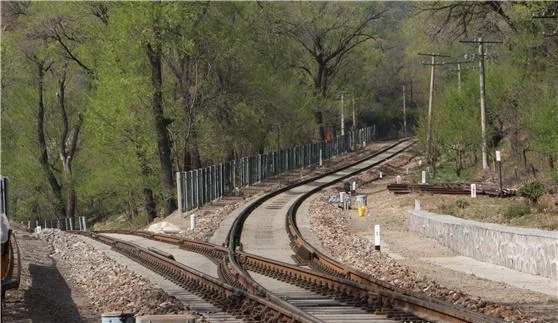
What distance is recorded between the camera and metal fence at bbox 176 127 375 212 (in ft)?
174

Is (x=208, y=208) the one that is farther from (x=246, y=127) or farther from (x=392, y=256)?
(x=392, y=256)

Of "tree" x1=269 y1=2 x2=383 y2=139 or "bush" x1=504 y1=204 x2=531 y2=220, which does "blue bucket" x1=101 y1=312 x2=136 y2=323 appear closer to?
"bush" x1=504 y1=204 x2=531 y2=220

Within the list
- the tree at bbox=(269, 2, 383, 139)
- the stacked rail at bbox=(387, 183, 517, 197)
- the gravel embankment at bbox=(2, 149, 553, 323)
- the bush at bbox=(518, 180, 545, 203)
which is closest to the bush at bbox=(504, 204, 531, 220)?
the bush at bbox=(518, 180, 545, 203)

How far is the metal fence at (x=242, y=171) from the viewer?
5297 cm

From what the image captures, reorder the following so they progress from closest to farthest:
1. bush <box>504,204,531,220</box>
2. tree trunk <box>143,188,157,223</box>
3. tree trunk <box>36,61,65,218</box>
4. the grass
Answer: bush <box>504,204,531,220</box> < tree trunk <box>143,188,157,223</box> < the grass < tree trunk <box>36,61,65,218</box>

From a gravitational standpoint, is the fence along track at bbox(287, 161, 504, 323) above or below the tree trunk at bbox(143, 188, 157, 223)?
above

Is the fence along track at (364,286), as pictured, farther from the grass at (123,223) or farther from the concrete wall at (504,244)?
the grass at (123,223)

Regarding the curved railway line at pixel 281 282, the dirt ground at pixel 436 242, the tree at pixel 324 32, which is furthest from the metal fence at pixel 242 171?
the curved railway line at pixel 281 282

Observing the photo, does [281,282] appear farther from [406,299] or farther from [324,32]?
[324,32]

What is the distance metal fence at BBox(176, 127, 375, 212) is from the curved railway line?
36.4 feet

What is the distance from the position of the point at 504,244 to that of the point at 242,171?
44.3 meters

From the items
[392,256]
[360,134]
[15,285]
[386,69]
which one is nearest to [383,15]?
Answer: [360,134]

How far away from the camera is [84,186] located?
7575cm

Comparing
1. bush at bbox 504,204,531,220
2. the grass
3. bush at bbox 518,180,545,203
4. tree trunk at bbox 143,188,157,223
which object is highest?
bush at bbox 518,180,545,203
